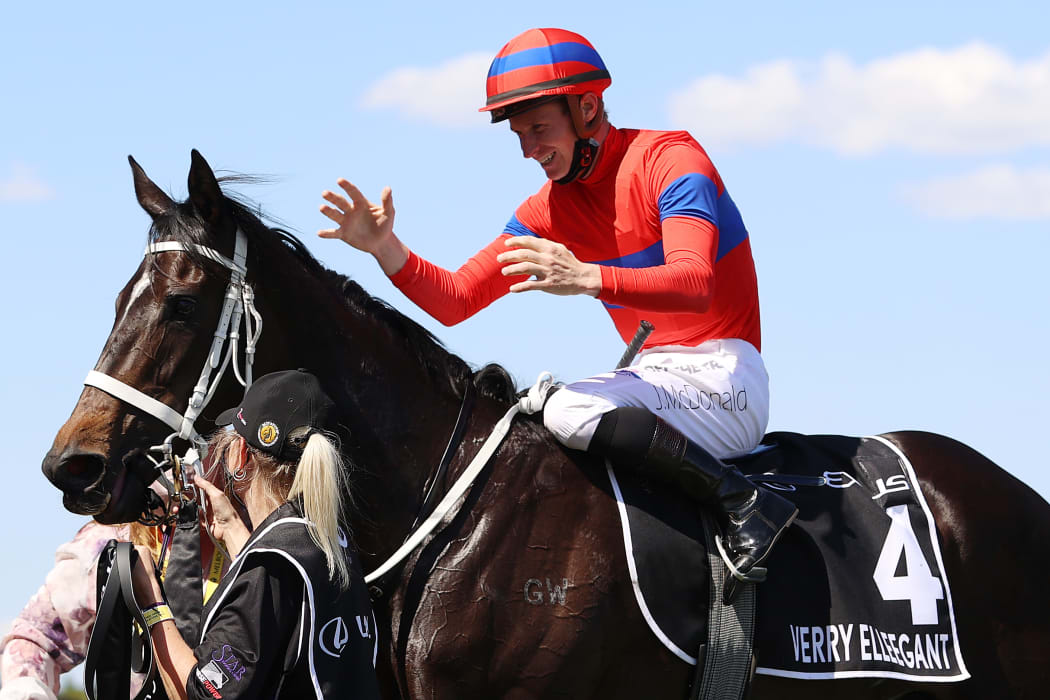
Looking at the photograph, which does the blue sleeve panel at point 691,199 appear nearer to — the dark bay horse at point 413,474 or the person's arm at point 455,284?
the person's arm at point 455,284

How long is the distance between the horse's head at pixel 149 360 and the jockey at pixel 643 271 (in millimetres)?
629

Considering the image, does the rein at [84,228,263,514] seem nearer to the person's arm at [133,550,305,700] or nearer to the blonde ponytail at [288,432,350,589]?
the blonde ponytail at [288,432,350,589]

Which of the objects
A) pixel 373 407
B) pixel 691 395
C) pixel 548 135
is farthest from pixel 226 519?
pixel 548 135

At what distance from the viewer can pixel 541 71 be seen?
5184 mm

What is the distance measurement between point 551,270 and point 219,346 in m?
1.20

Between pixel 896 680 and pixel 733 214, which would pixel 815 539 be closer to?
pixel 896 680

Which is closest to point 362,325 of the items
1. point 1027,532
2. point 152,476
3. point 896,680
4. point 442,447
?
point 442,447

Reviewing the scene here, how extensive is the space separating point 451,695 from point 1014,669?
2.36 m

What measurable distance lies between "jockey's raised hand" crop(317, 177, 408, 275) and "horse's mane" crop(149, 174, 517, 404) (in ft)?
0.83

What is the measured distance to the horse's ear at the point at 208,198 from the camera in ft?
15.5

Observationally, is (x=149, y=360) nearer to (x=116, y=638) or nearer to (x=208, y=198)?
(x=208, y=198)

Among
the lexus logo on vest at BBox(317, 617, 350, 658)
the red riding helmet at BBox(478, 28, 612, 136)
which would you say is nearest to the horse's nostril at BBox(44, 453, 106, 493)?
the lexus logo on vest at BBox(317, 617, 350, 658)

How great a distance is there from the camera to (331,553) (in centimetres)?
398

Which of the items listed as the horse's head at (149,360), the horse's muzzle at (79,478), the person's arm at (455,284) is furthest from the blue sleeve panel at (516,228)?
the horse's muzzle at (79,478)
